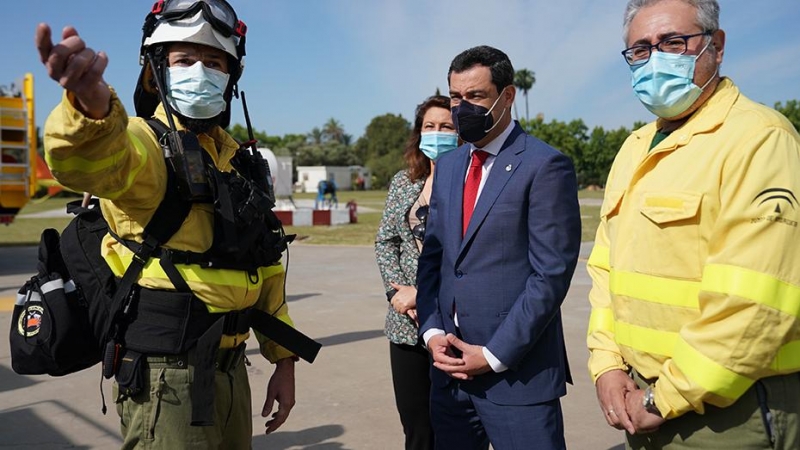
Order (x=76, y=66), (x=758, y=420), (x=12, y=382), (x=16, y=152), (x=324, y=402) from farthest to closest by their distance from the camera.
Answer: (x=16, y=152) < (x=12, y=382) < (x=324, y=402) < (x=758, y=420) < (x=76, y=66)

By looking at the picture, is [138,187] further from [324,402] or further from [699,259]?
[324,402]

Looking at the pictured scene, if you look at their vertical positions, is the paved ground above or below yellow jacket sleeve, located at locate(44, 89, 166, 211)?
below

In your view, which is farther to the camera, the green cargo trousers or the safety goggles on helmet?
the safety goggles on helmet

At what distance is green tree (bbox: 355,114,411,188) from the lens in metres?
94.2

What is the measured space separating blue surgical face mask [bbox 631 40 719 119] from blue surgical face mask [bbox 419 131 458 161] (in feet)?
5.66

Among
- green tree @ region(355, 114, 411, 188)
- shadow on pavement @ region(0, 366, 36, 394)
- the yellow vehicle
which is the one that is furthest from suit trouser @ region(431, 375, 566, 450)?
green tree @ region(355, 114, 411, 188)

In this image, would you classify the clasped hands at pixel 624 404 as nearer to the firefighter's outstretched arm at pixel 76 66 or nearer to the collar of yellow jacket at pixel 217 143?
the collar of yellow jacket at pixel 217 143

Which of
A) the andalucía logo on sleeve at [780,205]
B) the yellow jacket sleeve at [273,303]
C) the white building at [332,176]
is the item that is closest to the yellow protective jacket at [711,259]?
the andalucía logo on sleeve at [780,205]

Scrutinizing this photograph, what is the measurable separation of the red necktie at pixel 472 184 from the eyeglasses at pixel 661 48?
0.77 metres

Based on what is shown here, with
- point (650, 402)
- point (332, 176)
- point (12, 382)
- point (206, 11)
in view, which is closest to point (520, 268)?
point (650, 402)

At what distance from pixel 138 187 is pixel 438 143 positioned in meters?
2.16

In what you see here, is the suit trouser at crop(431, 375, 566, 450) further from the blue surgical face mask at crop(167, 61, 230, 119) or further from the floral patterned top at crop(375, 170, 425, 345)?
the blue surgical face mask at crop(167, 61, 230, 119)

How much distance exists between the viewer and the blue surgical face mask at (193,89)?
2.46 meters

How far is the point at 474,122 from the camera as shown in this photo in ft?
9.37
